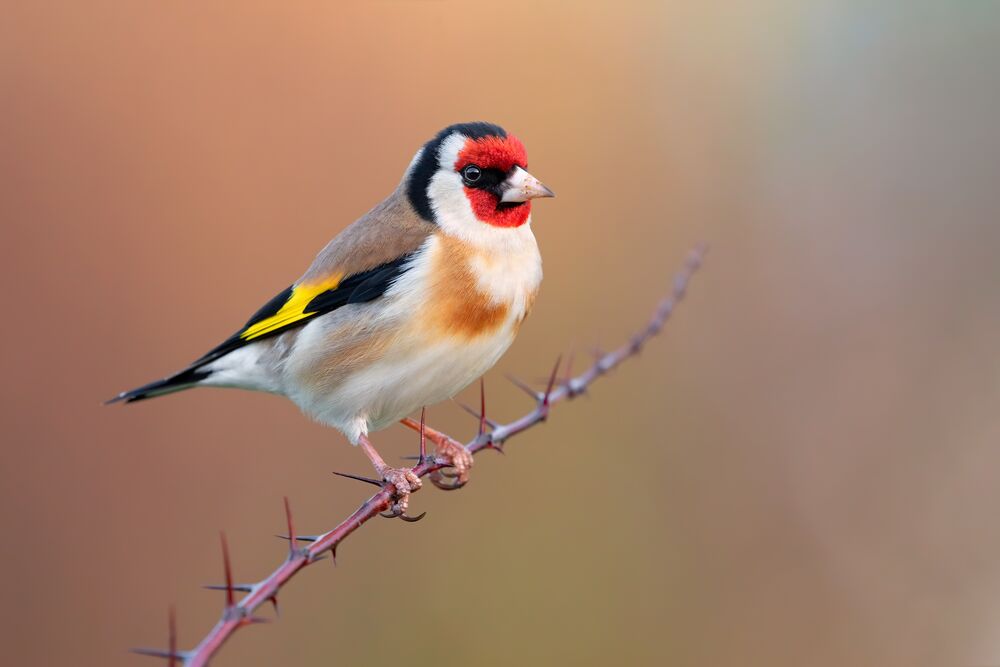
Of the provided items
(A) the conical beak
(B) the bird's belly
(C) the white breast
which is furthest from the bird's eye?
(B) the bird's belly

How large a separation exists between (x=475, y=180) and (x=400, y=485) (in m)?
1.18

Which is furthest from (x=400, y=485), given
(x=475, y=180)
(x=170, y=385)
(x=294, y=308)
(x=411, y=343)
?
(x=475, y=180)

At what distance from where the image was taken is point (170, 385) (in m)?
4.31

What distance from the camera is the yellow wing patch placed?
4.29 m

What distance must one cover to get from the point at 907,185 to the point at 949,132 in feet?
1.97

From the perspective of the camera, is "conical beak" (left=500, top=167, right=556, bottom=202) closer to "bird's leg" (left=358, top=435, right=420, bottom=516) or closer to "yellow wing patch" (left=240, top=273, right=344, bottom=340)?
"yellow wing patch" (left=240, top=273, right=344, bottom=340)

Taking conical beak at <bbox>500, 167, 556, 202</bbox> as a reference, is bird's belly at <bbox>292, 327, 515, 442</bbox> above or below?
below

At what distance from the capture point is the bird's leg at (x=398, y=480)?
4.07 metres

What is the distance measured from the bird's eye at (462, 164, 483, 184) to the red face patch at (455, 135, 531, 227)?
2cm

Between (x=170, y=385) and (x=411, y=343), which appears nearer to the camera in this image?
(x=411, y=343)

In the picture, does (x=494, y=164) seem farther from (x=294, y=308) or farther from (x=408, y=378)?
(x=294, y=308)

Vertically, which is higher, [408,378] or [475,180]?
[475,180]

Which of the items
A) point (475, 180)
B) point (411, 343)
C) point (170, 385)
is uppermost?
point (475, 180)

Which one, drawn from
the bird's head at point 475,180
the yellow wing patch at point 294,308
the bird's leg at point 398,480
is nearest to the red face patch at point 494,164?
the bird's head at point 475,180
